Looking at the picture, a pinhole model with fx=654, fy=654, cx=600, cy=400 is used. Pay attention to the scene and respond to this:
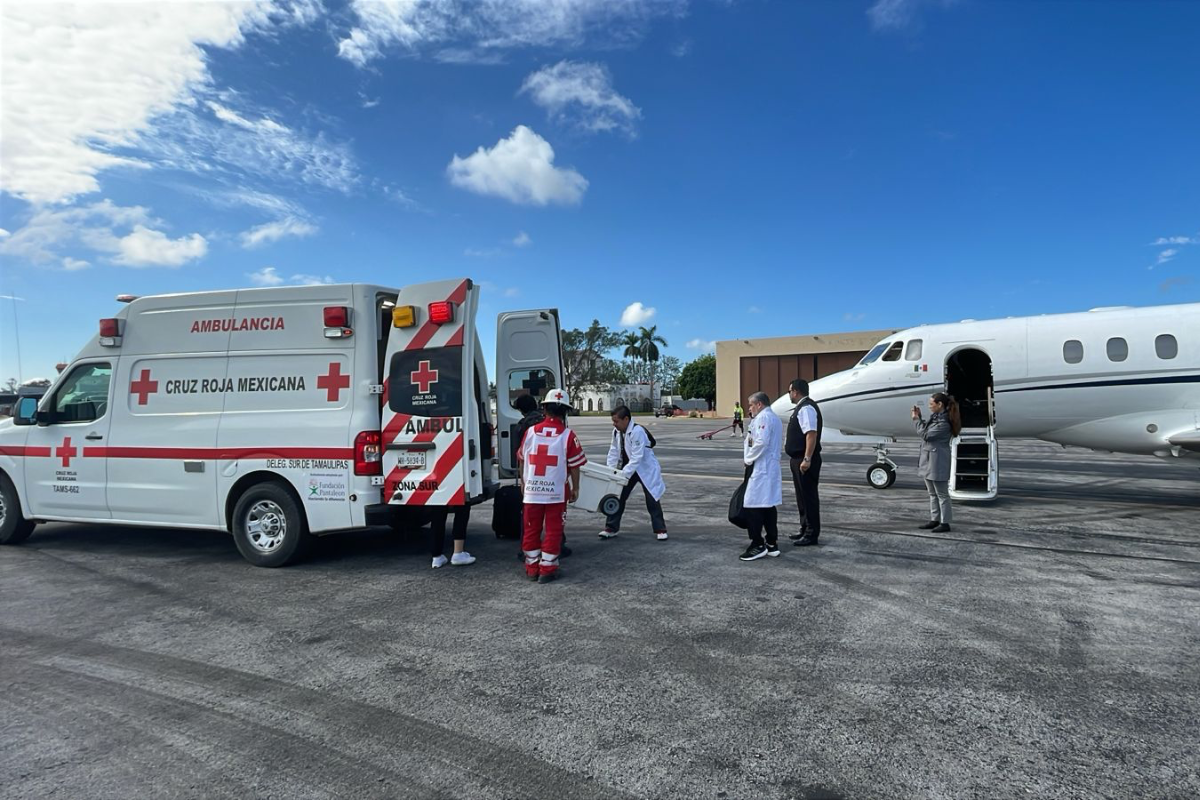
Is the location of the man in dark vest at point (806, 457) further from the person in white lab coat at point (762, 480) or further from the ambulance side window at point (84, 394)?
the ambulance side window at point (84, 394)

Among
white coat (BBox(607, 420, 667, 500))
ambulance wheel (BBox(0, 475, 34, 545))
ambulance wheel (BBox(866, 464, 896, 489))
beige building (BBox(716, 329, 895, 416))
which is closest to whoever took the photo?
ambulance wheel (BBox(0, 475, 34, 545))

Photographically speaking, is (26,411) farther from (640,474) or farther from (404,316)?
(640,474)

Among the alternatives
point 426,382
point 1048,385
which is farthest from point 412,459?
point 1048,385

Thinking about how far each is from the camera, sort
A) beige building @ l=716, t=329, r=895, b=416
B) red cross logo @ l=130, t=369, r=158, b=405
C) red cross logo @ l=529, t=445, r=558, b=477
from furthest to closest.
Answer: beige building @ l=716, t=329, r=895, b=416, red cross logo @ l=130, t=369, r=158, b=405, red cross logo @ l=529, t=445, r=558, b=477

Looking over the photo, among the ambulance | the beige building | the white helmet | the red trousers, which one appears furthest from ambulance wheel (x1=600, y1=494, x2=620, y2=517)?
the beige building

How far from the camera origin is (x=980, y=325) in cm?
1148

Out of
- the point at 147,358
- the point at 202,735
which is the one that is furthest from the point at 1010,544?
the point at 147,358

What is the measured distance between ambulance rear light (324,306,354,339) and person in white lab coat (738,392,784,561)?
158 inches

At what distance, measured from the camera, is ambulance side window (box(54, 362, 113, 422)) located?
7016 millimetres

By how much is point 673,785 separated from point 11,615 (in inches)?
220

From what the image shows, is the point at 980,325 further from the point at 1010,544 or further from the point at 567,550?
the point at 567,550

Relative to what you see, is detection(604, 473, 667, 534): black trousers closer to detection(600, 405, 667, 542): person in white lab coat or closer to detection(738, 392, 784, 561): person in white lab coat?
detection(600, 405, 667, 542): person in white lab coat

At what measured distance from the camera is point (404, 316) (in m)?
6.22

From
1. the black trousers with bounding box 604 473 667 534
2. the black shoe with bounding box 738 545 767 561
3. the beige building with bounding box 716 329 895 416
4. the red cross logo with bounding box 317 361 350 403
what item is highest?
the beige building with bounding box 716 329 895 416
